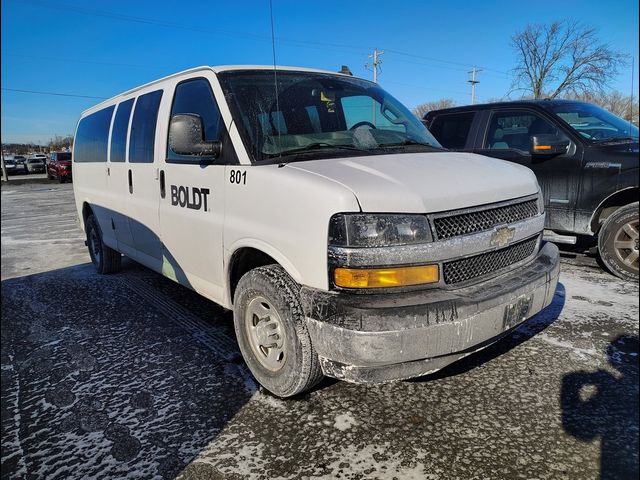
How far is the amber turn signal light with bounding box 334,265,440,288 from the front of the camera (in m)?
2.25

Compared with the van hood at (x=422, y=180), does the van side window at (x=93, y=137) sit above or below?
above

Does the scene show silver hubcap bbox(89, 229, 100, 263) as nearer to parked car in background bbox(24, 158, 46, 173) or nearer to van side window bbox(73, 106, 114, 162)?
van side window bbox(73, 106, 114, 162)

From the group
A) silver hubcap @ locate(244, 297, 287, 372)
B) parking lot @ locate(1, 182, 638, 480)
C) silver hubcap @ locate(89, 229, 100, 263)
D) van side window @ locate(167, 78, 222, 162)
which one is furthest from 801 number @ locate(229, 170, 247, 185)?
silver hubcap @ locate(89, 229, 100, 263)

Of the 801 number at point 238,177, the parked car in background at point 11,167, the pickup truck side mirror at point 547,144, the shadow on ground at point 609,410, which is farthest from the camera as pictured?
the parked car in background at point 11,167

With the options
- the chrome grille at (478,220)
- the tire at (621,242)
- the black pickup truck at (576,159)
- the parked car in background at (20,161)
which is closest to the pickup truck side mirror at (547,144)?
the black pickup truck at (576,159)

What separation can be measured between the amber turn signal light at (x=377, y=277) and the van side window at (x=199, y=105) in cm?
145

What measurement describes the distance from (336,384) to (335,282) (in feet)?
3.28

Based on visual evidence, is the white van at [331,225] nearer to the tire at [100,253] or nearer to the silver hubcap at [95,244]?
the tire at [100,253]

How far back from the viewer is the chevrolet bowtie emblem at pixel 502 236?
102 inches

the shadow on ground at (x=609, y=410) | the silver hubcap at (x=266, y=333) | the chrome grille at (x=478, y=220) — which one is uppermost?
the chrome grille at (x=478, y=220)

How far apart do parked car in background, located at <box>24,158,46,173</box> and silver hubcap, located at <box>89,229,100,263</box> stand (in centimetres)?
3961

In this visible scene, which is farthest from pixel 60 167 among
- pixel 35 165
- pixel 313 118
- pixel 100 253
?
pixel 313 118

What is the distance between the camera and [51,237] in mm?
8906

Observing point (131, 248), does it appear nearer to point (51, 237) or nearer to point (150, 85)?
point (150, 85)
